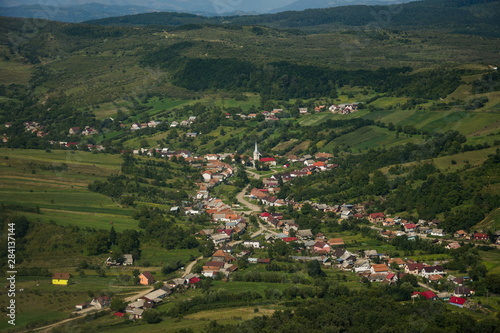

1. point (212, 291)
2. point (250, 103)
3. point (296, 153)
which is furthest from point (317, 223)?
point (250, 103)

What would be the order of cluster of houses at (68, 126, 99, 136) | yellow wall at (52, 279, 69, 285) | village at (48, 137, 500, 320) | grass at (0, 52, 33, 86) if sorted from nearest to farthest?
1. village at (48, 137, 500, 320)
2. yellow wall at (52, 279, 69, 285)
3. cluster of houses at (68, 126, 99, 136)
4. grass at (0, 52, 33, 86)

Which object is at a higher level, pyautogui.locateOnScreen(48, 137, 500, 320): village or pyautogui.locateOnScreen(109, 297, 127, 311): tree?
pyautogui.locateOnScreen(109, 297, 127, 311): tree

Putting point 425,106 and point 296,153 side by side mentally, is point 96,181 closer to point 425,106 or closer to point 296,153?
point 296,153

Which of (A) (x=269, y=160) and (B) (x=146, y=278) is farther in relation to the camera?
(A) (x=269, y=160)

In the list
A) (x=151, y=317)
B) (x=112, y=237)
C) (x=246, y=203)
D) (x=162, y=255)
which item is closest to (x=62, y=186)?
(x=112, y=237)

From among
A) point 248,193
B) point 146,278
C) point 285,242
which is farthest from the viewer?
point 248,193

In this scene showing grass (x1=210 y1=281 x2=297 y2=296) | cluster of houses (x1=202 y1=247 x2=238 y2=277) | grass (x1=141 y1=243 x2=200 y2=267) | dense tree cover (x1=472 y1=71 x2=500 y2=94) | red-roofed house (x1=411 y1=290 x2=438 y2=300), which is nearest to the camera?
red-roofed house (x1=411 y1=290 x2=438 y2=300)

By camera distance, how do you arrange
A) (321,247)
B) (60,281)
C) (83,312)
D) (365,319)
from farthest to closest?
(321,247) < (60,281) < (83,312) < (365,319)

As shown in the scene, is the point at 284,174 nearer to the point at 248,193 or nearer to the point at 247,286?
the point at 248,193

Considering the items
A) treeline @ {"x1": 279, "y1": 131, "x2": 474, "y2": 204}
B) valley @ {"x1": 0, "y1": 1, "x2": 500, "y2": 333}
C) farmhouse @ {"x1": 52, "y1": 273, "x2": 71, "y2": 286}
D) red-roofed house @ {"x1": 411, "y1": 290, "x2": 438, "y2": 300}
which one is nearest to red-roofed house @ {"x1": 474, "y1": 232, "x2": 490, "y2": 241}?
valley @ {"x1": 0, "y1": 1, "x2": 500, "y2": 333}

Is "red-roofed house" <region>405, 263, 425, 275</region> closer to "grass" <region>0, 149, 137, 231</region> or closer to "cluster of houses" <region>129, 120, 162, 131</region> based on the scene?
"grass" <region>0, 149, 137, 231</region>

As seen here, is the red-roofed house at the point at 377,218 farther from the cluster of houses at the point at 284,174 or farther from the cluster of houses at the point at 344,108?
the cluster of houses at the point at 344,108
